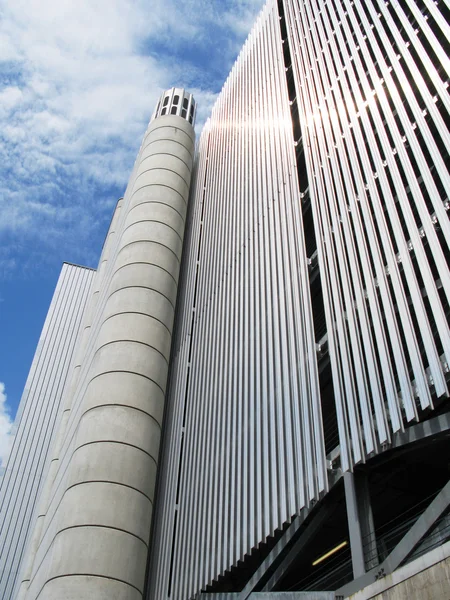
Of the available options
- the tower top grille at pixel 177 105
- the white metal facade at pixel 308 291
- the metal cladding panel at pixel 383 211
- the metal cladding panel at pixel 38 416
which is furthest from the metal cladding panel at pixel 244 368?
the metal cladding panel at pixel 38 416

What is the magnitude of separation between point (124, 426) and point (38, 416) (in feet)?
59.9

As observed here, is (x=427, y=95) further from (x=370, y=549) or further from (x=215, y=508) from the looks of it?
(x=215, y=508)

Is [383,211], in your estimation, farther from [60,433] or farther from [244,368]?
[60,433]

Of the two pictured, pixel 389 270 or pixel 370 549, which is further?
pixel 389 270

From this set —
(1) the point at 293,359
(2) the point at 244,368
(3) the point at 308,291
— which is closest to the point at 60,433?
(2) the point at 244,368

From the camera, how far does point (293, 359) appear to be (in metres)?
16.5

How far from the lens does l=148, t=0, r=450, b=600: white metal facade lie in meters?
13.4

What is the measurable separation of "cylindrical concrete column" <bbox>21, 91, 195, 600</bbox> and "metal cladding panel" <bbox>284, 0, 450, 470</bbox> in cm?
1028

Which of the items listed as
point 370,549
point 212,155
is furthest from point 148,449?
point 212,155

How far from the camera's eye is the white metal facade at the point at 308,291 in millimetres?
13445

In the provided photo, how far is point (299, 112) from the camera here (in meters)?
22.8

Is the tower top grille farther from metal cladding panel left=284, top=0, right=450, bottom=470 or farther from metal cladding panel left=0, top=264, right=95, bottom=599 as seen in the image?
metal cladding panel left=284, top=0, right=450, bottom=470

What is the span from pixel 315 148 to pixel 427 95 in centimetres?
508

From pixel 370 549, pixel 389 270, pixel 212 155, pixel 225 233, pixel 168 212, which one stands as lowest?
pixel 370 549
